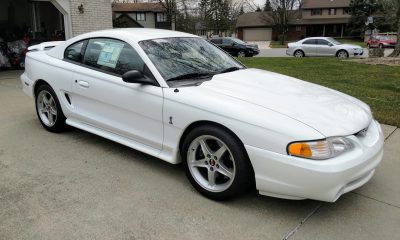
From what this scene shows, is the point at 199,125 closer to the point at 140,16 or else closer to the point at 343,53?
the point at 343,53

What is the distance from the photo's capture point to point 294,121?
122 inches

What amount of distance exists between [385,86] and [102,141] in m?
7.09

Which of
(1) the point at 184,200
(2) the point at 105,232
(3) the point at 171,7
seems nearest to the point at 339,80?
(1) the point at 184,200

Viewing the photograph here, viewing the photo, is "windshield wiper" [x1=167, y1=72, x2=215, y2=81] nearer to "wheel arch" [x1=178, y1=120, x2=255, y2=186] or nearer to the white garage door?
"wheel arch" [x1=178, y1=120, x2=255, y2=186]

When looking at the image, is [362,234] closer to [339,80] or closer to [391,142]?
[391,142]

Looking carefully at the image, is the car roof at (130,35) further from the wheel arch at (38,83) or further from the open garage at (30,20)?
the open garage at (30,20)

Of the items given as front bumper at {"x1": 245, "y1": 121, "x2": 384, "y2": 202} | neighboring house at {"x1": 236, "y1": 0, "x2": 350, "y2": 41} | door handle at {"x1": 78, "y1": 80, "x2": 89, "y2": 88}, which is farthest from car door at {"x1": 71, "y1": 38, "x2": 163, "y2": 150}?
neighboring house at {"x1": 236, "y1": 0, "x2": 350, "y2": 41}

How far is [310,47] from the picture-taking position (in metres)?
25.0

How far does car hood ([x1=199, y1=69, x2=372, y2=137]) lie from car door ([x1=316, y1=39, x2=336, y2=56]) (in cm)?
2147

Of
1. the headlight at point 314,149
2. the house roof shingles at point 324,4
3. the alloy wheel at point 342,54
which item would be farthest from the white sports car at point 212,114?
the house roof shingles at point 324,4

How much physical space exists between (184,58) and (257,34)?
64.6m

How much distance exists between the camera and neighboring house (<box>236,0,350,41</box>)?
63.3m

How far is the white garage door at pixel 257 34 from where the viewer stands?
215 ft

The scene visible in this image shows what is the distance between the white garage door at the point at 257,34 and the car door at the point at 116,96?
63346mm
